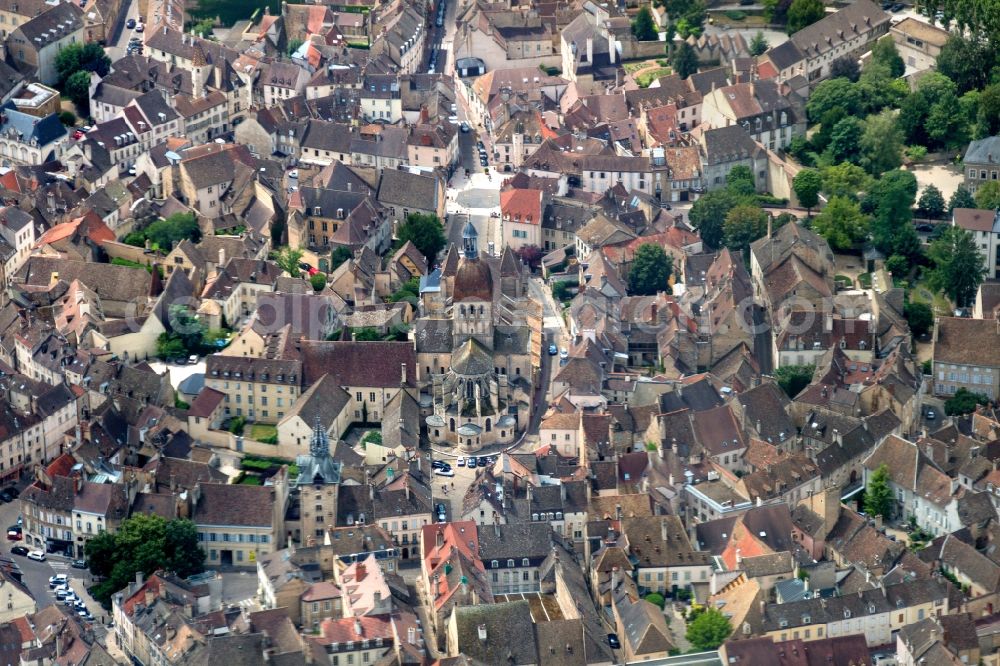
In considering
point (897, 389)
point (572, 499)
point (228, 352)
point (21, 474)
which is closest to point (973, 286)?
point (897, 389)

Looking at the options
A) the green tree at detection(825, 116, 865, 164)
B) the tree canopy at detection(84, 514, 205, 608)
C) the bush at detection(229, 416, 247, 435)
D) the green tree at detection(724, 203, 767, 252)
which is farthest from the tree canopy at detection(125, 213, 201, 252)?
the green tree at detection(825, 116, 865, 164)

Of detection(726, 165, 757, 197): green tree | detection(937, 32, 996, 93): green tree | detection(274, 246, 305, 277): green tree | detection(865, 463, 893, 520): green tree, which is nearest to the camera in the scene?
detection(865, 463, 893, 520): green tree

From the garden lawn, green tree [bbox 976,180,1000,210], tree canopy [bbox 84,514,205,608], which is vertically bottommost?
the garden lawn

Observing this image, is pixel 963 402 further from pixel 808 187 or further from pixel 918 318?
pixel 808 187

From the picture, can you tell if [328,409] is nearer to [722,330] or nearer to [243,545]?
[243,545]

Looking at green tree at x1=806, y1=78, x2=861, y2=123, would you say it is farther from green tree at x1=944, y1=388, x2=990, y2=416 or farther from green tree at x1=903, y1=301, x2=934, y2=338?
green tree at x1=944, y1=388, x2=990, y2=416

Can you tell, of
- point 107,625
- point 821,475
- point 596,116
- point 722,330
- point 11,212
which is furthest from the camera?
point 596,116
